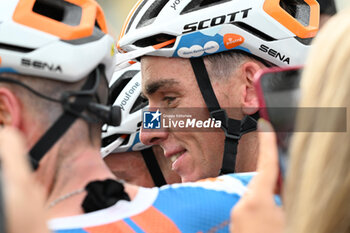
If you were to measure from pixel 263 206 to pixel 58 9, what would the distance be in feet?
5.78

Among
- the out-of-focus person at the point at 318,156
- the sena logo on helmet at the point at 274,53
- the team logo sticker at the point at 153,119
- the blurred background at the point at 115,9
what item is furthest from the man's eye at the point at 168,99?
the blurred background at the point at 115,9

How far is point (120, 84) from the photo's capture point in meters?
5.45

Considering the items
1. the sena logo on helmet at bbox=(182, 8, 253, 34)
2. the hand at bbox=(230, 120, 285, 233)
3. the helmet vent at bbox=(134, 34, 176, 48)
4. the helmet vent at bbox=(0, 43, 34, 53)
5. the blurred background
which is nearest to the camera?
the hand at bbox=(230, 120, 285, 233)

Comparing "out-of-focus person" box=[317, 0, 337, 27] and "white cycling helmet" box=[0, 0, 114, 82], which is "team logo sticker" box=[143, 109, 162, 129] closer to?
"white cycling helmet" box=[0, 0, 114, 82]

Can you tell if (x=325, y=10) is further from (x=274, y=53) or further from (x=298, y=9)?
(x=274, y=53)

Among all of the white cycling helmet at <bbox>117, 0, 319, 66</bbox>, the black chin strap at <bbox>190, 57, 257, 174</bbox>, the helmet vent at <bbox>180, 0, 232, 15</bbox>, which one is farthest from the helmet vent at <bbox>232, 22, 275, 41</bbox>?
the black chin strap at <bbox>190, 57, 257, 174</bbox>

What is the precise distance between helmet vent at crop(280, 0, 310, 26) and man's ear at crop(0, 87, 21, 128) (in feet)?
7.84

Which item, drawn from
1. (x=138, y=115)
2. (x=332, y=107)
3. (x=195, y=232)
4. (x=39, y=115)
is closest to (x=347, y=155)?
(x=332, y=107)

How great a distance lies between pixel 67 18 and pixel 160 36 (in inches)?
56.7

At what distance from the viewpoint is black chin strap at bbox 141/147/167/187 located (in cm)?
A: 534

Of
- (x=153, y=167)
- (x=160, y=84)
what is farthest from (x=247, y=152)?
(x=153, y=167)

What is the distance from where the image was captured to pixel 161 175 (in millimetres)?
5352

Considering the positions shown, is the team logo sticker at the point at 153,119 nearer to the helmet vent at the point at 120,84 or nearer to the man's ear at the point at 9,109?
the helmet vent at the point at 120,84

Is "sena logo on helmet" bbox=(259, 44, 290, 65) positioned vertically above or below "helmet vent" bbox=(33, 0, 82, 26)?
below
